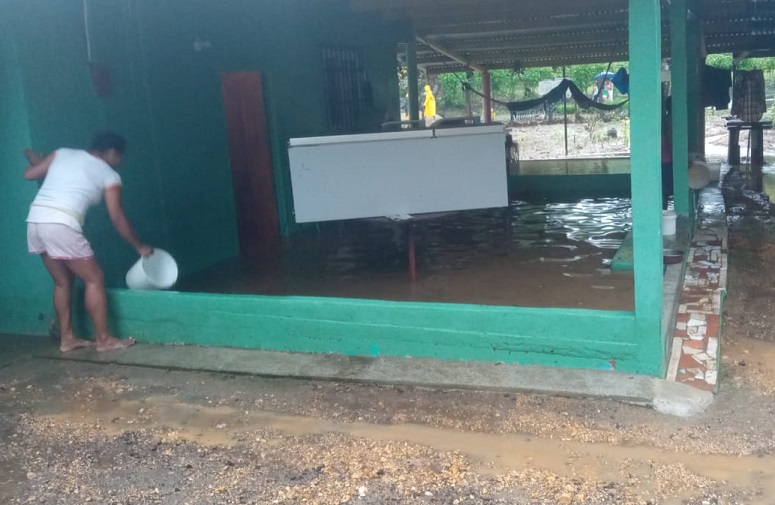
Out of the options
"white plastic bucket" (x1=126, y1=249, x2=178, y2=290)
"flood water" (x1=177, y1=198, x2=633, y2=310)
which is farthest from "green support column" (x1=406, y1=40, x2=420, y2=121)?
"white plastic bucket" (x1=126, y1=249, x2=178, y2=290)

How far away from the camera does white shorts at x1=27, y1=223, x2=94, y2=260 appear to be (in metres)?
4.74

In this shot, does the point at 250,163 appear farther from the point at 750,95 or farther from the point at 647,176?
the point at 750,95

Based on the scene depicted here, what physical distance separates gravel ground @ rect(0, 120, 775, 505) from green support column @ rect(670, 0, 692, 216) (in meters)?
2.77

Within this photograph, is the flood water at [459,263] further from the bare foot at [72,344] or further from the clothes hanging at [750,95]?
the clothes hanging at [750,95]

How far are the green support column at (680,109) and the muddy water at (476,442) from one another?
4259 millimetres

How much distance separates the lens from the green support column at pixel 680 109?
22.7 feet

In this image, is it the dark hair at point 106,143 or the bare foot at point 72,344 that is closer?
the dark hair at point 106,143

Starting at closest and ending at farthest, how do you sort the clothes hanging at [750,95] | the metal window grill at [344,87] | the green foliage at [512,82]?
the metal window grill at [344,87]
the clothes hanging at [750,95]
the green foliage at [512,82]

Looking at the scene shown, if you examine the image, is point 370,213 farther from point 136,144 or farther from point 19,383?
point 19,383

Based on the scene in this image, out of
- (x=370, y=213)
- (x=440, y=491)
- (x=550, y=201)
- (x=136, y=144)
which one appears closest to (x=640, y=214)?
(x=440, y=491)

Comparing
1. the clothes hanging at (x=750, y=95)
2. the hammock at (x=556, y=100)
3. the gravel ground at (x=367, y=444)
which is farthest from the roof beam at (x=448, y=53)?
the gravel ground at (x=367, y=444)

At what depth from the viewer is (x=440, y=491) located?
3146 mm

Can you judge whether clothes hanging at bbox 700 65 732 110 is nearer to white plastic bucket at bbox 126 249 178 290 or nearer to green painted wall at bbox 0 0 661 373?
green painted wall at bbox 0 0 661 373

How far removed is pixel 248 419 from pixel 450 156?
2843mm
